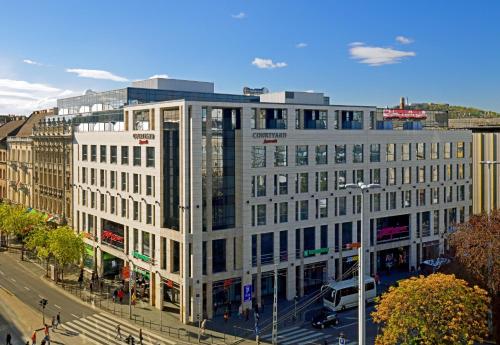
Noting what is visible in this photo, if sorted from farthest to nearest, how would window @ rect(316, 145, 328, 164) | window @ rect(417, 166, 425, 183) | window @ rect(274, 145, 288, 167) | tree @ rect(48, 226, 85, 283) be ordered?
window @ rect(417, 166, 425, 183), tree @ rect(48, 226, 85, 283), window @ rect(316, 145, 328, 164), window @ rect(274, 145, 288, 167)

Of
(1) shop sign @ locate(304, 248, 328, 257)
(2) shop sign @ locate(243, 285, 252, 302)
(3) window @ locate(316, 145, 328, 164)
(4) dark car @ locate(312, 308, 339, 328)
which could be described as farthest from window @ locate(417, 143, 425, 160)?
(2) shop sign @ locate(243, 285, 252, 302)

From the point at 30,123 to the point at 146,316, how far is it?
6971 centimetres

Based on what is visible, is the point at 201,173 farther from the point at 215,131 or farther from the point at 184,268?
the point at 184,268

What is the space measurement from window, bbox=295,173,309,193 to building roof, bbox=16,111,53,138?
65.8 meters

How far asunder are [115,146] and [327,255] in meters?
29.3

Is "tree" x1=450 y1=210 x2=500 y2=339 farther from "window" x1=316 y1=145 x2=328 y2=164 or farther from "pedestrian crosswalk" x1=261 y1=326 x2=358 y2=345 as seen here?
"window" x1=316 y1=145 x2=328 y2=164

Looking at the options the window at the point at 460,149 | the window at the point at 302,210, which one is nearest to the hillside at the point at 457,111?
the window at the point at 460,149

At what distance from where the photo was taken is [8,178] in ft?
349

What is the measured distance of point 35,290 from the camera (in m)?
63.0

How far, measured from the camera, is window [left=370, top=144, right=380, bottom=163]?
2628 inches

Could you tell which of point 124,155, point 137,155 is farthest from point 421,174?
point 124,155

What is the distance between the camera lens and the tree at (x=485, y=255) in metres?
42.8

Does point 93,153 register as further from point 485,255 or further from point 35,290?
point 485,255

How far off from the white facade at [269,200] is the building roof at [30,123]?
3637 cm
